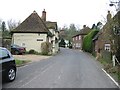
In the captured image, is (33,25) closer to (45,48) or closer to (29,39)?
(29,39)

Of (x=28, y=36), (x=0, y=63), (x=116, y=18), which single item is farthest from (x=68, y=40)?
(x=0, y=63)

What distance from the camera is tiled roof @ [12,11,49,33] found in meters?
50.8

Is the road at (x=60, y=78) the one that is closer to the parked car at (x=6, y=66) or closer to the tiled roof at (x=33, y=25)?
the parked car at (x=6, y=66)

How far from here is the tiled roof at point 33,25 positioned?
2000 inches

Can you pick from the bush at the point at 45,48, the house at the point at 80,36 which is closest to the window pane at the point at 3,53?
the bush at the point at 45,48

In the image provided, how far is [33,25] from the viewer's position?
2058 inches

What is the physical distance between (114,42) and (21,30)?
30553mm

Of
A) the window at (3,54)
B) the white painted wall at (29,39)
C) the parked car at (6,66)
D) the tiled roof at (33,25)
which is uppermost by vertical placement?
the tiled roof at (33,25)

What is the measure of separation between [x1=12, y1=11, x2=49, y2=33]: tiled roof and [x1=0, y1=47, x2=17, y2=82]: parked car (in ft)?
121

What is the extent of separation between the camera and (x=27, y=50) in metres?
50.4

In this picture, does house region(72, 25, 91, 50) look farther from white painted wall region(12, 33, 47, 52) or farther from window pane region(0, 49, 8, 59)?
window pane region(0, 49, 8, 59)

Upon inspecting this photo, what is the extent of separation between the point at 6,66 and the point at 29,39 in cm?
3815

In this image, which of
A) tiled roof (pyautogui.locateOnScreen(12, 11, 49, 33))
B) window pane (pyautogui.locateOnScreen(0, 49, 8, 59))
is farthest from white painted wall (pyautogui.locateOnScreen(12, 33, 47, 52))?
window pane (pyautogui.locateOnScreen(0, 49, 8, 59))

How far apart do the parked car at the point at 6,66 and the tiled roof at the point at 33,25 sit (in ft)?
121
